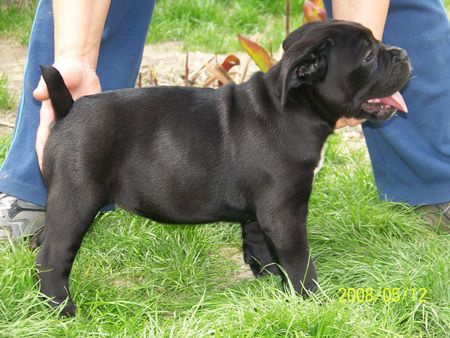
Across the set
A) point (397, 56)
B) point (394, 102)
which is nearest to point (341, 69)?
point (397, 56)

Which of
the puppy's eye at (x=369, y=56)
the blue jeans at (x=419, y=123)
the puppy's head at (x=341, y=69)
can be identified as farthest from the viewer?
the blue jeans at (x=419, y=123)

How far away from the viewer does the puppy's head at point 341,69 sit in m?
3.46

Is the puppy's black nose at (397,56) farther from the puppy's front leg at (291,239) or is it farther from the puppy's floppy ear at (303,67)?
the puppy's front leg at (291,239)

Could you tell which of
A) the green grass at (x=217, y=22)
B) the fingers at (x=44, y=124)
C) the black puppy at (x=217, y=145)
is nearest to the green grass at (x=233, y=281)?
the black puppy at (x=217, y=145)

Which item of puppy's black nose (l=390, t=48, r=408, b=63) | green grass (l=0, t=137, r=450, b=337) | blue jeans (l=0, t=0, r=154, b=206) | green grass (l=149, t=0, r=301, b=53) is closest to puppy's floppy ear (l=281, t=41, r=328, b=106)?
puppy's black nose (l=390, t=48, r=408, b=63)

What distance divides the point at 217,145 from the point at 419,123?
1.63 metres

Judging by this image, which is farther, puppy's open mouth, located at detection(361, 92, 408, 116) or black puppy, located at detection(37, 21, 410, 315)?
puppy's open mouth, located at detection(361, 92, 408, 116)

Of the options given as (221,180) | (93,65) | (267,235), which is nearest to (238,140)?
(221,180)

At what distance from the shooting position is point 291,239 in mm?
3504

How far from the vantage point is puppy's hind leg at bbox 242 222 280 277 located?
161 inches

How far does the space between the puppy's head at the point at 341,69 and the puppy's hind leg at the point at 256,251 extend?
843 mm

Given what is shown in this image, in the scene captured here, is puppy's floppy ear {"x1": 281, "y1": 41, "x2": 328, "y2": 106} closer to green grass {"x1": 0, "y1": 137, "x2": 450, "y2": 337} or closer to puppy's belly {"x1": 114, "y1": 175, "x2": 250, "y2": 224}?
puppy's belly {"x1": 114, "y1": 175, "x2": 250, "y2": 224}
